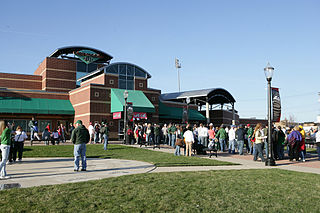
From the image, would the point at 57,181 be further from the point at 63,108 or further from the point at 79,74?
the point at 79,74

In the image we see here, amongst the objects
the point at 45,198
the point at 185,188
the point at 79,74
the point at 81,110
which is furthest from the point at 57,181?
the point at 79,74

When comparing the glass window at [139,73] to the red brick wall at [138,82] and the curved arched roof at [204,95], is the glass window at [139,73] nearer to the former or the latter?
the red brick wall at [138,82]

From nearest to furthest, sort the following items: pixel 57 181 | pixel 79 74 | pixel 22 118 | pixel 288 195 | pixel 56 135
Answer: pixel 288 195, pixel 57 181, pixel 56 135, pixel 22 118, pixel 79 74

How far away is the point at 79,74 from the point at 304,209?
1660 inches

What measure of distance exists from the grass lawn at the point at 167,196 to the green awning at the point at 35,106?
90.6ft

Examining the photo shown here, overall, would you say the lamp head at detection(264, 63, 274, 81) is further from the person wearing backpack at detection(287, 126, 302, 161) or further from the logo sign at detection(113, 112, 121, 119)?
the logo sign at detection(113, 112, 121, 119)

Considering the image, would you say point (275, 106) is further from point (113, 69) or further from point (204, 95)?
point (204, 95)

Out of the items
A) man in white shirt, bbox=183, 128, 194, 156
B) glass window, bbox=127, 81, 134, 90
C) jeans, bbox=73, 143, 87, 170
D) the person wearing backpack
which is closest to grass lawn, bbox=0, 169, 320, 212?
jeans, bbox=73, 143, 87, 170

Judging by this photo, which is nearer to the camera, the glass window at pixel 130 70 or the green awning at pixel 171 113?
the glass window at pixel 130 70

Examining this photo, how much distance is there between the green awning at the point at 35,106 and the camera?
32.4 metres

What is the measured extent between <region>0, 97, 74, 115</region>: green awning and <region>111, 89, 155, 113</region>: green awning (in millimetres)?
6136

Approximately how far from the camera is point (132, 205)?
6270 millimetres

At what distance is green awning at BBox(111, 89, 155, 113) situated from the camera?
32.8 metres

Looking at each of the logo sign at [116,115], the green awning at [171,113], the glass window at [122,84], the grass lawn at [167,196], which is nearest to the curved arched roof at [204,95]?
Result: the green awning at [171,113]
